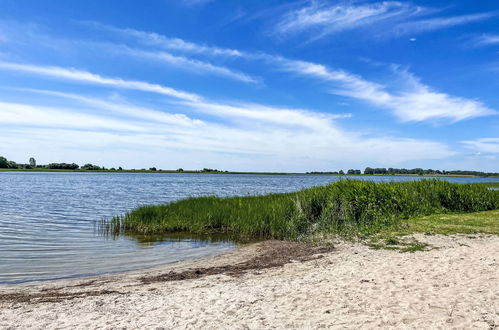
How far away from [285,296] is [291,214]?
12.3 m

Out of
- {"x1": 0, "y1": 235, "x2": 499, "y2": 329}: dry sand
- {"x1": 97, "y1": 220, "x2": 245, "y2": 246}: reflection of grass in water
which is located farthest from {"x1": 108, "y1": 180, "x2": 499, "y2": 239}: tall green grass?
{"x1": 0, "y1": 235, "x2": 499, "y2": 329}: dry sand

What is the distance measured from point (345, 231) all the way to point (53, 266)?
39.7 feet

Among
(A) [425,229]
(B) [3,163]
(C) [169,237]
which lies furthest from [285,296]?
(B) [3,163]

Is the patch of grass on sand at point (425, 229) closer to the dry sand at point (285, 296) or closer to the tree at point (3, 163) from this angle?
the dry sand at point (285, 296)

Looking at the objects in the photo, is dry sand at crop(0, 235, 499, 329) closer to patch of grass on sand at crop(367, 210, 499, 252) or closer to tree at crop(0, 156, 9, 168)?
patch of grass on sand at crop(367, 210, 499, 252)

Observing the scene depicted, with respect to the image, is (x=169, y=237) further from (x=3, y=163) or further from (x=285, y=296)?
(x=3, y=163)

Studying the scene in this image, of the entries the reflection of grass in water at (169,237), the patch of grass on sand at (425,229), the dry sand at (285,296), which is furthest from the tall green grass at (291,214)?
the dry sand at (285,296)

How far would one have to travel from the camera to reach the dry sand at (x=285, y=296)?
643cm

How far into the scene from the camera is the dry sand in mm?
6426

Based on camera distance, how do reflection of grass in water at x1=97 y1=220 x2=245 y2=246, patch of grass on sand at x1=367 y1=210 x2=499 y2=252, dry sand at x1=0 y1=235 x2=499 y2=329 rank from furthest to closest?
Result: reflection of grass in water at x1=97 y1=220 x2=245 y2=246 < patch of grass on sand at x1=367 y1=210 x2=499 y2=252 < dry sand at x1=0 y1=235 x2=499 y2=329

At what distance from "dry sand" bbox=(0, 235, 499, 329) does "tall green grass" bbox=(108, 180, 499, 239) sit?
244 inches

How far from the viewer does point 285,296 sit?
782 cm

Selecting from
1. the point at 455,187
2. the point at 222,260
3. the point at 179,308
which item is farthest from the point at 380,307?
the point at 455,187

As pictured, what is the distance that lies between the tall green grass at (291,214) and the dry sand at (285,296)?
6.20 metres
